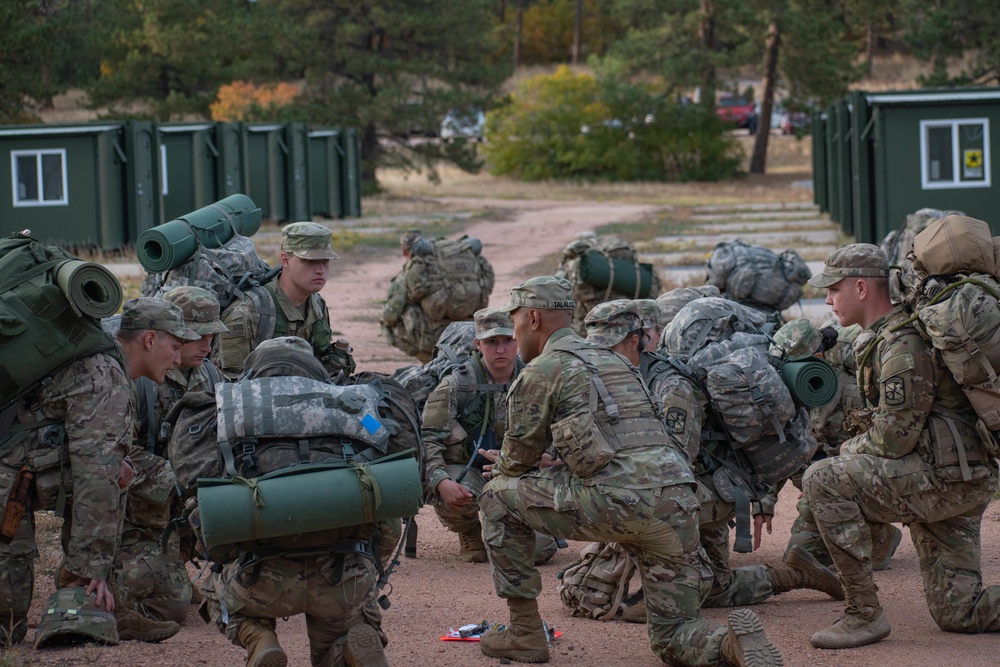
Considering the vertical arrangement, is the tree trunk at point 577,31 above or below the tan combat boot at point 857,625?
above

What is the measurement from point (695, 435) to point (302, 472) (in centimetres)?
223

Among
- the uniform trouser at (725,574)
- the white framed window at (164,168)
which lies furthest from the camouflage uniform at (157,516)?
the white framed window at (164,168)

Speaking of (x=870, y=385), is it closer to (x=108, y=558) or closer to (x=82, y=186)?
(x=108, y=558)

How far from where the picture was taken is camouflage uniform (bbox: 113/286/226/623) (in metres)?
5.66

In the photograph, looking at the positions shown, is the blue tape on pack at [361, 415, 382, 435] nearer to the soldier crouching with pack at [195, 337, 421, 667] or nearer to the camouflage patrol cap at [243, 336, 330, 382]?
the soldier crouching with pack at [195, 337, 421, 667]

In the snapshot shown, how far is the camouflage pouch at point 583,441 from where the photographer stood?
4.96m

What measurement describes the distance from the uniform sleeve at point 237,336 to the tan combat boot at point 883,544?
141 inches

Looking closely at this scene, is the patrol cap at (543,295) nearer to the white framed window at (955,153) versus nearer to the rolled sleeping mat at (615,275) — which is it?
the rolled sleeping mat at (615,275)

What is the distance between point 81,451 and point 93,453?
0.05 metres

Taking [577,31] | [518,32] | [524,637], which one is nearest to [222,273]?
[524,637]

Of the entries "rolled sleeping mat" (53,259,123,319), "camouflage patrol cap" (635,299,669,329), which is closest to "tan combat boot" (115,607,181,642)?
"rolled sleeping mat" (53,259,123,319)

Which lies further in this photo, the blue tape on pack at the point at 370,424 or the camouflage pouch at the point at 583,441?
A: the camouflage pouch at the point at 583,441

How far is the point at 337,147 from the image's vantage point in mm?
32500

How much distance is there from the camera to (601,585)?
244 inches
